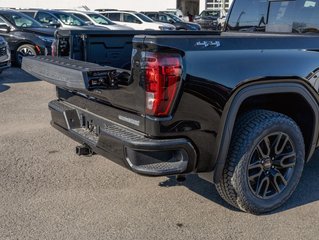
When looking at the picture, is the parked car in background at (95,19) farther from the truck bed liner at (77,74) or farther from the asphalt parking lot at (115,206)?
the truck bed liner at (77,74)

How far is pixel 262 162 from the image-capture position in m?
3.53

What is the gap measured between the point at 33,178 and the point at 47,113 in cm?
286

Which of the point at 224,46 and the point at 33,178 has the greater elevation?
the point at 224,46

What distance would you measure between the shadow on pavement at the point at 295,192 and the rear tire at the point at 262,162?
161mm

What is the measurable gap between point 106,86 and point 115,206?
1124 millimetres

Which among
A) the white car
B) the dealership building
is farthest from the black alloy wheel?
the dealership building

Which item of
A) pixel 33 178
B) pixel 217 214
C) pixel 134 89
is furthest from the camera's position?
pixel 33 178

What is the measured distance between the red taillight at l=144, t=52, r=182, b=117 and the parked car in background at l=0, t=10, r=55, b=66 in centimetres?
887

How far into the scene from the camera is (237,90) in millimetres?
3109

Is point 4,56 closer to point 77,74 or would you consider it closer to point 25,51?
point 25,51

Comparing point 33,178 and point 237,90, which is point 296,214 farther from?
point 33,178

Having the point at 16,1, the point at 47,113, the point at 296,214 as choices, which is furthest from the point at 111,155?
the point at 16,1

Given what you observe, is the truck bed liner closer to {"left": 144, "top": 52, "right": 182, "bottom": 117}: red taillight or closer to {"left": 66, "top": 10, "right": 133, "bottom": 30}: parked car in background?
{"left": 144, "top": 52, "right": 182, "bottom": 117}: red taillight

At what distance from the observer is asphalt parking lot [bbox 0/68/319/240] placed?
3.27 metres
